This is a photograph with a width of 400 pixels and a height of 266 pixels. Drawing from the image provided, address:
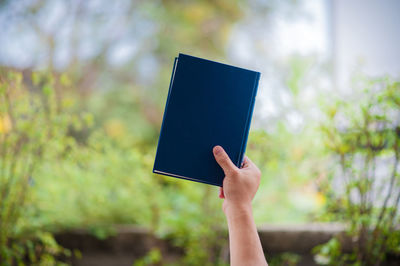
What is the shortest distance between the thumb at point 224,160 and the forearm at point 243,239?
0.10m

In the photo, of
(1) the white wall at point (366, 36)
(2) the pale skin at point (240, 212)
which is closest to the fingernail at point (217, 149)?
(2) the pale skin at point (240, 212)

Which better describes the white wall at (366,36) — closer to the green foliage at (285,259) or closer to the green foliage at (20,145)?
the green foliage at (285,259)

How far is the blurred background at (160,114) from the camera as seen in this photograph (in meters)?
1.45

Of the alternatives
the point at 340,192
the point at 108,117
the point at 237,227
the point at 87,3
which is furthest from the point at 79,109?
the point at 237,227

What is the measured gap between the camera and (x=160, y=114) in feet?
15.9

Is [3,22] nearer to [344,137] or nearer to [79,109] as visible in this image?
[79,109]

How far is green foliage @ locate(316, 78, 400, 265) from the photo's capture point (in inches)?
52.0

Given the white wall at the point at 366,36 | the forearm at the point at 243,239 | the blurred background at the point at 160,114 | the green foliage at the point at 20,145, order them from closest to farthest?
the forearm at the point at 243,239 → the blurred background at the point at 160,114 → the green foliage at the point at 20,145 → the white wall at the point at 366,36

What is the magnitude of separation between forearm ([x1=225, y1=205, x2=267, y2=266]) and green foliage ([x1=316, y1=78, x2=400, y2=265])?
83cm

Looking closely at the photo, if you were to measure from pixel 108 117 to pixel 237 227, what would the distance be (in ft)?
13.7

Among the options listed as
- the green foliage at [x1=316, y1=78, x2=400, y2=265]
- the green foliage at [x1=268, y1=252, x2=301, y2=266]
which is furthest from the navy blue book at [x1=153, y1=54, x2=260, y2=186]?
the green foliage at [x1=268, y1=252, x2=301, y2=266]

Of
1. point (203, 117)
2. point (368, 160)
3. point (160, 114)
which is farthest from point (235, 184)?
point (160, 114)

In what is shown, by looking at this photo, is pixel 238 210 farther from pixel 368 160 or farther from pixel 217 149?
pixel 368 160

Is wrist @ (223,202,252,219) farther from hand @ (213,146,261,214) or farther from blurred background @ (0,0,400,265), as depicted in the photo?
blurred background @ (0,0,400,265)
